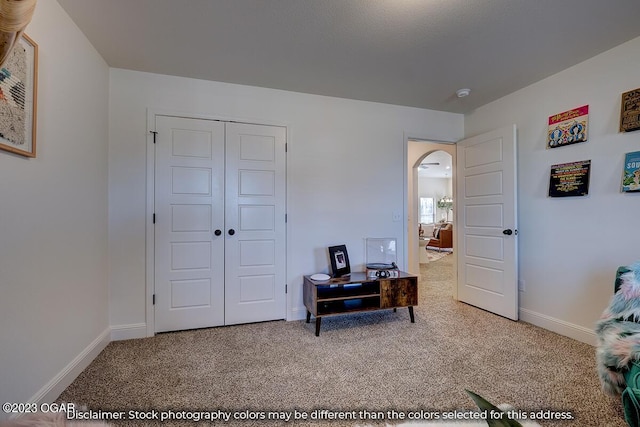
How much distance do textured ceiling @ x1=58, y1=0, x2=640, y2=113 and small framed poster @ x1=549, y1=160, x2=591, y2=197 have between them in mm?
898

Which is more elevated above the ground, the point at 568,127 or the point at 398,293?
the point at 568,127

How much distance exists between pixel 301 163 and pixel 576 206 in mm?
2581

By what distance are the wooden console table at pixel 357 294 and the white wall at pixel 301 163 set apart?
0.38 meters

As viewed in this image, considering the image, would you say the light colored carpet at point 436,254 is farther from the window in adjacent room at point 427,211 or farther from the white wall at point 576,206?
the white wall at point 576,206

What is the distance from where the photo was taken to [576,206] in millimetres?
2545

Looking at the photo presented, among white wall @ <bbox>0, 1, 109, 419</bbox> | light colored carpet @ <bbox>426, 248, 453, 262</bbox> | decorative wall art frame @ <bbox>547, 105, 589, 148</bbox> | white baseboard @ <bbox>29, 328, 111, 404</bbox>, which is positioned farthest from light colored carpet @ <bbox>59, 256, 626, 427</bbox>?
light colored carpet @ <bbox>426, 248, 453, 262</bbox>

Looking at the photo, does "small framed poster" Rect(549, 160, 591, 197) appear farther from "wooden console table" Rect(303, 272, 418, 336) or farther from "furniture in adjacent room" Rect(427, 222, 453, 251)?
"furniture in adjacent room" Rect(427, 222, 453, 251)

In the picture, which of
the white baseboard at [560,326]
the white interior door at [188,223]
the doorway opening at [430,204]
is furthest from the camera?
the doorway opening at [430,204]

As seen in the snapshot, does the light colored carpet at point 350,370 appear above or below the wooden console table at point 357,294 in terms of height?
below

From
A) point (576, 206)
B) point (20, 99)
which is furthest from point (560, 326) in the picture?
point (20, 99)

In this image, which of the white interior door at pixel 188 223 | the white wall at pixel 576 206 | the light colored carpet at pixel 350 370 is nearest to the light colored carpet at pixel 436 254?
the white wall at pixel 576 206

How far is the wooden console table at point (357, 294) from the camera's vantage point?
8.86ft

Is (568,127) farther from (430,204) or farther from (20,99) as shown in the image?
(430,204)

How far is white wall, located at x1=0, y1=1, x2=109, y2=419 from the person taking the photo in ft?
4.75
